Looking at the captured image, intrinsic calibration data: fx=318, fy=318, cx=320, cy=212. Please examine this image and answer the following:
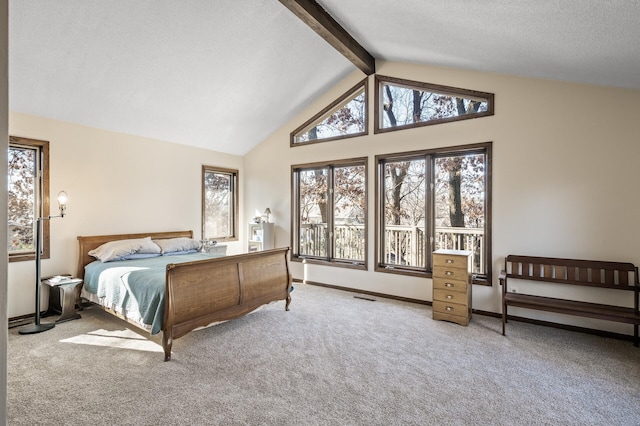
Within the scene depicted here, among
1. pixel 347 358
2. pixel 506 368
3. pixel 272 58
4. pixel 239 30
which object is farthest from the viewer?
pixel 272 58

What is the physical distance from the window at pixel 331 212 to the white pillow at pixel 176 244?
1.77m

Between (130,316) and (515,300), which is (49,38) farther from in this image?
(515,300)

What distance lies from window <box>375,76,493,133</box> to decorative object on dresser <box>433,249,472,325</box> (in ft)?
6.28

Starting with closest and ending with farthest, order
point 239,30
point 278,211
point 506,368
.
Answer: point 506,368, point 239,30, point 278,211

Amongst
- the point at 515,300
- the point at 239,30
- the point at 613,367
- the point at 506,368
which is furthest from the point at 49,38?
the point at 613,367

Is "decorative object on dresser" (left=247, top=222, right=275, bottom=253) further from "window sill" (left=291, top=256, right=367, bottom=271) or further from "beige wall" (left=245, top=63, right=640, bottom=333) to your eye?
"beige wall" (left=245, top=63, right=640, bottom=333)

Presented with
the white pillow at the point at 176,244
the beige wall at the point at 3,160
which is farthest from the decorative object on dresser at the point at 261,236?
the beige wall at the point at 3,160

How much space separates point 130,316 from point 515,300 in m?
4.00

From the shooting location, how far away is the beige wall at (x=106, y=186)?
395 cm

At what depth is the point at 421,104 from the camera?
4.69m

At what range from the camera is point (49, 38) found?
306 centimetres

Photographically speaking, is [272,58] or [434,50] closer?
[434,50]

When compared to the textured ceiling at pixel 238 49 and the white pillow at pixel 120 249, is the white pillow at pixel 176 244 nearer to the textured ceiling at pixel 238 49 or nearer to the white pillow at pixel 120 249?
the white pillow at pixel 120 249

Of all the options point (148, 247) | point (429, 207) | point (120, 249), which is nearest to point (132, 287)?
point (120, 249)
